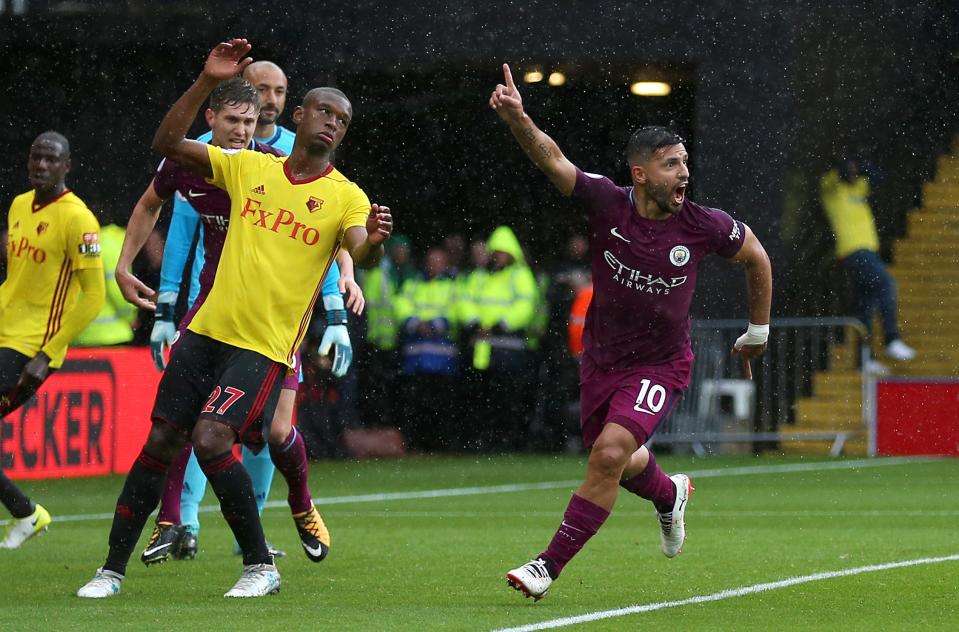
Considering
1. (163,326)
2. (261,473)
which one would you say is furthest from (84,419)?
(163,326)

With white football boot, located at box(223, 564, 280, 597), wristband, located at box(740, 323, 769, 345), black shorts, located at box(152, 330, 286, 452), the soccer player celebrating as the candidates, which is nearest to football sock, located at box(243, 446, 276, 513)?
the soccer player celebrating

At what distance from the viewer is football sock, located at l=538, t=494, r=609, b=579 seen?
7562 mm

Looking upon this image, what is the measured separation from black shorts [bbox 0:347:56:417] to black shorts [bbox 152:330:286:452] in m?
2.82

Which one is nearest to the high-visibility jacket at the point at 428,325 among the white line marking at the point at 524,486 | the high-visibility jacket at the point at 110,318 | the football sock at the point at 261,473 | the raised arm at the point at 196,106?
the high-visibility jacket at the point at 110,318

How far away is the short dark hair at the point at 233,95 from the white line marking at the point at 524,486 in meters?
4.30

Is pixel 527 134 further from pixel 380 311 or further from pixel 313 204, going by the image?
pixel 380 311

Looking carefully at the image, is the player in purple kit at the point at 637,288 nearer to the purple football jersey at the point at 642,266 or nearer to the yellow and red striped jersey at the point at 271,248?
the purple football jersey at the point at 642,266

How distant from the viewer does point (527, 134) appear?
7590 millimetres

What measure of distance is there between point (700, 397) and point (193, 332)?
1317cm

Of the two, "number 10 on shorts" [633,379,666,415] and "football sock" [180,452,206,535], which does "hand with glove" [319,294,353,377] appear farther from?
"number 10 on shorts" [633,379,666,415]

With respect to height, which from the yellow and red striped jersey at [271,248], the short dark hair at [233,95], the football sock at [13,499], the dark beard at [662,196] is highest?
the short dark hair at [233,95]

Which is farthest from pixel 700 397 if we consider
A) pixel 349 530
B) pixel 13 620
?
pixel 13 620

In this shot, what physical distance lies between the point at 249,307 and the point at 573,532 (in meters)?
1.57

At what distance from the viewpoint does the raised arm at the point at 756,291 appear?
317 inches
